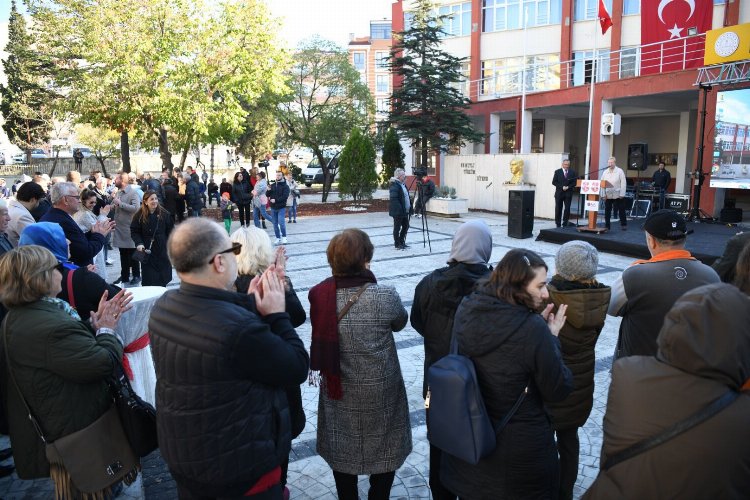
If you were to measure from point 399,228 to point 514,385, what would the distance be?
9.89m

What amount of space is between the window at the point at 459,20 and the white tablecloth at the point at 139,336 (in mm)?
29415

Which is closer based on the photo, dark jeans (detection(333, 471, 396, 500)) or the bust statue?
dark jeans (detection(333, 471, 396, 500))

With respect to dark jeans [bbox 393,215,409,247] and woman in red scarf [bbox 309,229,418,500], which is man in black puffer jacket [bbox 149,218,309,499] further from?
dark jeans [bbox 393,215,409,247]

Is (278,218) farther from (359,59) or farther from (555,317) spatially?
(359,59)

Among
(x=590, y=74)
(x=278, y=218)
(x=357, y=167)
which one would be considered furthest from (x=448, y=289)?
(x=590, y=74)

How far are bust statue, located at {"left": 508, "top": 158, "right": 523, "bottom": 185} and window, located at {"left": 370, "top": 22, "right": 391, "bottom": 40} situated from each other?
6984 centimetres

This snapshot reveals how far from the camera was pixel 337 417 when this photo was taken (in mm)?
2979

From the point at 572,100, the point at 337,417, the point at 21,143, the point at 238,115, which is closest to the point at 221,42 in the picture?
the point at 238,115

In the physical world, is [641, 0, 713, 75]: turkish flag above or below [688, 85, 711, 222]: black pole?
above

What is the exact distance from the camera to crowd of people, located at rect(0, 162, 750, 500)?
1656mm

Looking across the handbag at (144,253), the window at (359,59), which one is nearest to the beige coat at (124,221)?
the handbag at (144,253)

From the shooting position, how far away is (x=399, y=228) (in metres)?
12.3

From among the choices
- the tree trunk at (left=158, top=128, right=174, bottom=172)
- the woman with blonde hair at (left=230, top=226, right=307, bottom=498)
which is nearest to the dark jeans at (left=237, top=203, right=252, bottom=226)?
the tree trunk at (left=158, top=128, right=174, bottom=172)

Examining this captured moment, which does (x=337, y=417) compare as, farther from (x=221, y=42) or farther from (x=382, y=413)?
(x=221, y=42)
